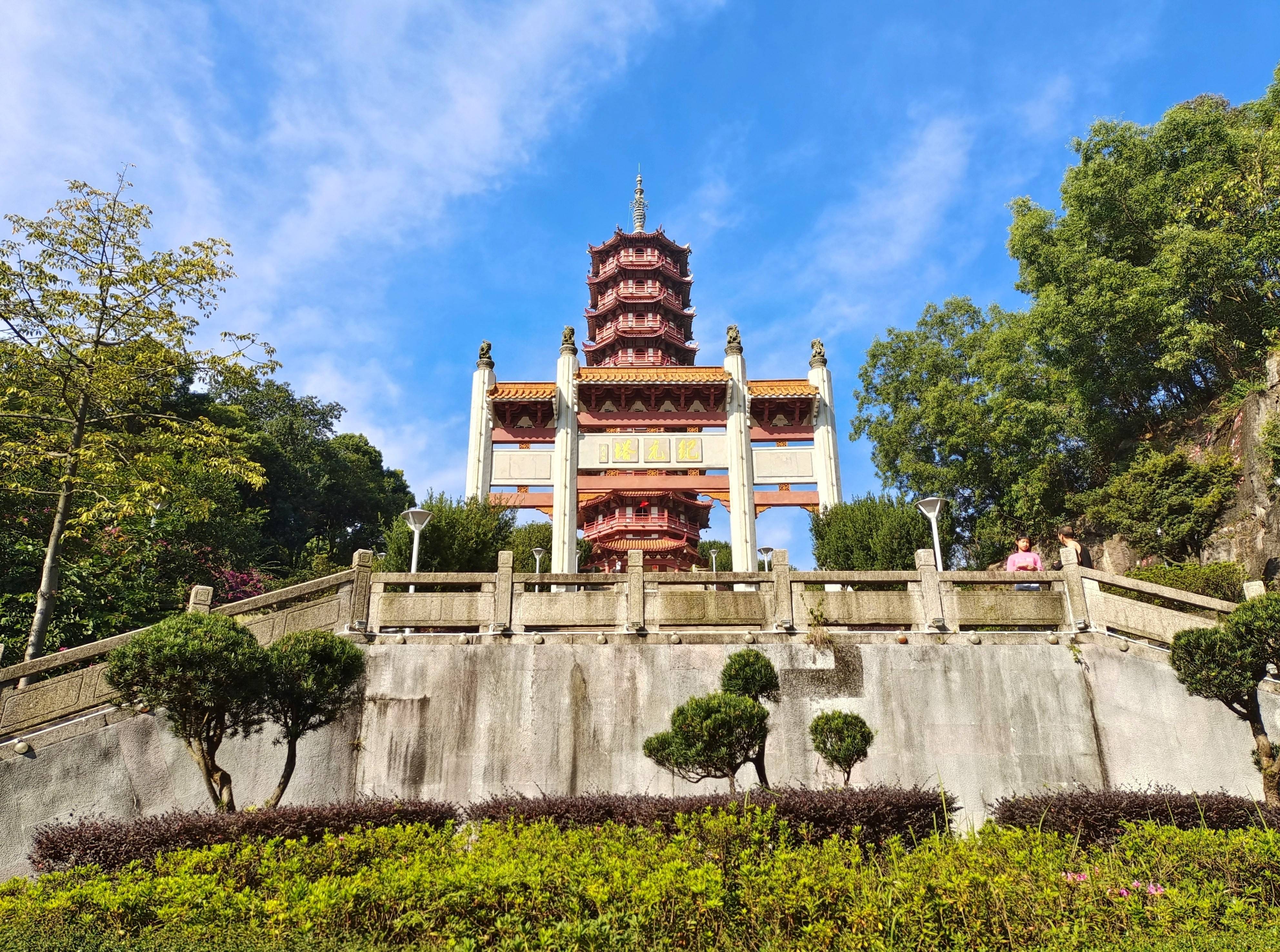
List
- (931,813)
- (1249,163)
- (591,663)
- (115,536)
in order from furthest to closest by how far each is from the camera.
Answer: (1249,163)
(115,536)
(591,663)
(931,813)

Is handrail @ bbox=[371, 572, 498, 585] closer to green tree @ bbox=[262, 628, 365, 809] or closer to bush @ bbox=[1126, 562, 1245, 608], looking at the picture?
green tree @ bbox=[262, 628, 365, 809]

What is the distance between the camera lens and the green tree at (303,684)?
8.37 m

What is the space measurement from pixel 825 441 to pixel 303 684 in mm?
16118

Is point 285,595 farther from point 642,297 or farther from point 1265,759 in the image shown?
point 642,297

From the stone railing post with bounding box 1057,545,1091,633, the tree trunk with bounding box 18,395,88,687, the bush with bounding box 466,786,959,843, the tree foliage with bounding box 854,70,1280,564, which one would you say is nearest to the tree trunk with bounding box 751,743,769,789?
the bush with bounding box 466,786,959,843

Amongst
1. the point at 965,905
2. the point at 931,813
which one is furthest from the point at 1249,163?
the point at 965,905

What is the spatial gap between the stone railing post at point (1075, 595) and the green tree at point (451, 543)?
34.0ft

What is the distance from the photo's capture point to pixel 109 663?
7684mm

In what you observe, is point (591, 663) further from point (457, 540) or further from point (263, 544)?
point (263, 544)

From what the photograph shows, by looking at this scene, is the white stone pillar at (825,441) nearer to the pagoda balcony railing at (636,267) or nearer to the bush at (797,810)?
the bush at (797,810)

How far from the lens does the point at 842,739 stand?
8.39m

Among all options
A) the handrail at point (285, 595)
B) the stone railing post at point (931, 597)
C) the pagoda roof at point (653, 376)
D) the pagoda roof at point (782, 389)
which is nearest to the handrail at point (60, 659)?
the handrail at point (285, 595)

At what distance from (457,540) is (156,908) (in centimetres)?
1158

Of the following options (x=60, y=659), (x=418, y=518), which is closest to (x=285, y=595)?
(x=60, y=659)
